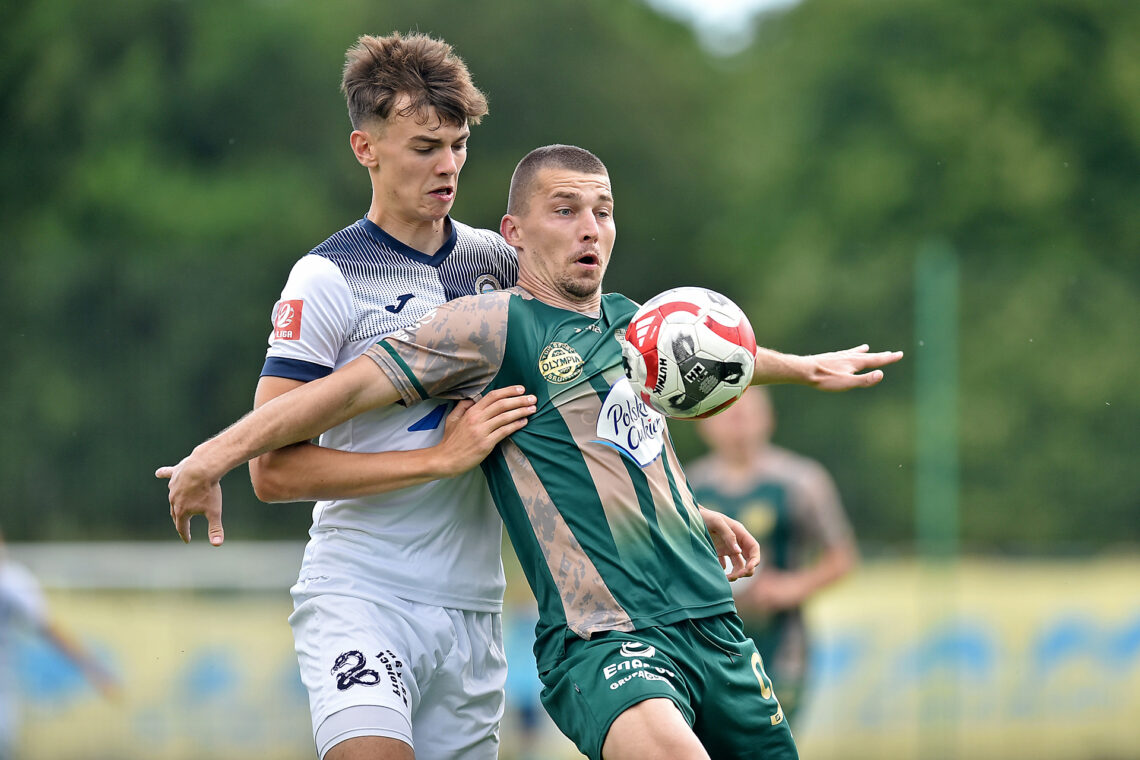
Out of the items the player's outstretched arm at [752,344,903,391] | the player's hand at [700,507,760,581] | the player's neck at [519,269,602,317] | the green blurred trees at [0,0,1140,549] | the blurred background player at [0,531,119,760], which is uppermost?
the green blurred trees at [0,0,1140,549]

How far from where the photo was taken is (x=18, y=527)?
1078 centimetres

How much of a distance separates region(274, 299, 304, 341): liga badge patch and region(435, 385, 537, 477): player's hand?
56cm

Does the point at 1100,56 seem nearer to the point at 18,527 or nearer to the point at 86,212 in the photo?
the point at 86,212

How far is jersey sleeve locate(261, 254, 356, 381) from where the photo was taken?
435 cm

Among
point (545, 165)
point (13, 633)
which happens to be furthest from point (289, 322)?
point (13, 633)

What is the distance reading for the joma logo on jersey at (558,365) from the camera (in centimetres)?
435

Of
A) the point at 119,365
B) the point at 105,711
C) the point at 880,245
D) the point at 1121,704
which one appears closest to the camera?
the point at 105,711

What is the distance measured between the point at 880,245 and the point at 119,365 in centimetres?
1464

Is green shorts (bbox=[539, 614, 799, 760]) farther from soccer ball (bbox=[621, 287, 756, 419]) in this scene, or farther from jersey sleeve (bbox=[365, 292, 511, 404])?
jersey sleeve (bbox=[365, 292, 511, 404])

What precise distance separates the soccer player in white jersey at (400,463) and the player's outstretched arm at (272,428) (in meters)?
0.10

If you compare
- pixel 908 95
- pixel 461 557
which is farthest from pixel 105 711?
pixel 908 95

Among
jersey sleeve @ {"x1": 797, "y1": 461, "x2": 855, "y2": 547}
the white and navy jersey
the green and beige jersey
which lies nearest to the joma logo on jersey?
the green and beige jersey

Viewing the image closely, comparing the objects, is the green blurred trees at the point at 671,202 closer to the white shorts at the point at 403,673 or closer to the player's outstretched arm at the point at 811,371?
the player's outstretched arm at the point at 811,371

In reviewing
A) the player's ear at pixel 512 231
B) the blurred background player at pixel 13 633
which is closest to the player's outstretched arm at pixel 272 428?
the player's ear at pixel 512 231
